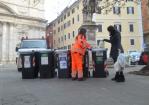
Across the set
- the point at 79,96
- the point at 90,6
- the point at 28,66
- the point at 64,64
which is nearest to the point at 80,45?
the point at 64,64

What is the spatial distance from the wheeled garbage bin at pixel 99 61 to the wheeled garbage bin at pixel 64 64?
1059 millimetres

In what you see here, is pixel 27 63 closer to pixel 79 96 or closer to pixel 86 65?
pixel 86 65

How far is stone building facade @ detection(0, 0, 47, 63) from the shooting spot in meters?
72.3

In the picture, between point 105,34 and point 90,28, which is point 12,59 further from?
point 90,28

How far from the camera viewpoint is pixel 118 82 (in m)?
12.3

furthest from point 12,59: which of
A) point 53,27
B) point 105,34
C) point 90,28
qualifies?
point 90,28

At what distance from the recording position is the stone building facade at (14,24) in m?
72.3

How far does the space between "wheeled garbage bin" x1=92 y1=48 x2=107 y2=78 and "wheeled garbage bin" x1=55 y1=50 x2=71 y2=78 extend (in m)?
1.06

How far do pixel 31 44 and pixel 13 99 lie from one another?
15.1 meters

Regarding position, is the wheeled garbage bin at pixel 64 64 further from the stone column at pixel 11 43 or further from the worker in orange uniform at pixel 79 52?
the stone column at pixel 11 43

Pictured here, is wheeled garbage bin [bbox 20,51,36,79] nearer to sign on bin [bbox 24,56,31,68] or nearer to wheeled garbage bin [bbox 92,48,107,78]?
sign on bin [bbox 24,56,31,68]

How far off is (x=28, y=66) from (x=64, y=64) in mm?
1586

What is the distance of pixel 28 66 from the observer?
1486 centimetres

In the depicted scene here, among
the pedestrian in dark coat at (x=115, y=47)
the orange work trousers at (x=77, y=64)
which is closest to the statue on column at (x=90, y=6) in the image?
the orange work trousers at (x=77, y=64)
